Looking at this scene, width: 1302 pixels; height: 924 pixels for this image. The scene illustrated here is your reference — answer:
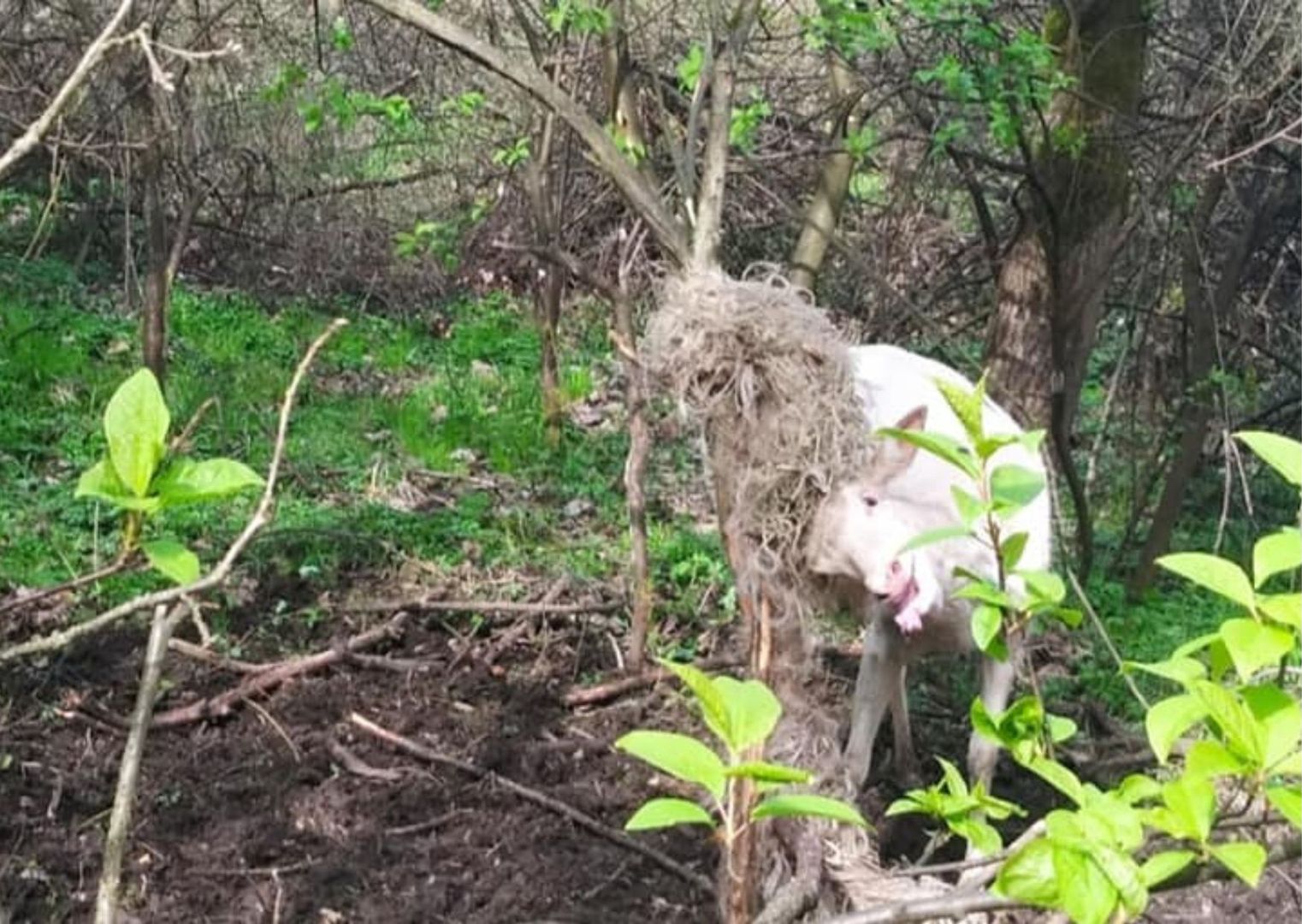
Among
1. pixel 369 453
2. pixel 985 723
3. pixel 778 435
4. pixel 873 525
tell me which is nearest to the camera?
pixel 985 723

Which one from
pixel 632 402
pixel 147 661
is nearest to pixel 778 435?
pixel 632 402

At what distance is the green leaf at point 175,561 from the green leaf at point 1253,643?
84cm

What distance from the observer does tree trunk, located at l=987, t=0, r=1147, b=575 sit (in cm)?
571

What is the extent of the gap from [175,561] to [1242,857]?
0.88m

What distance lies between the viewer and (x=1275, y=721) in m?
1.23

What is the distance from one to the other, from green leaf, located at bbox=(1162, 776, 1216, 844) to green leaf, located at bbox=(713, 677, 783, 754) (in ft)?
1.00

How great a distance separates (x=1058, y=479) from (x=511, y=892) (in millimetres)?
3454

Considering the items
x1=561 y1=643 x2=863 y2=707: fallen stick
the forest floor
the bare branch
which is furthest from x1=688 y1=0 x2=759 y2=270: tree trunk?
x1=561 y1=643 x2=863 y2=707: fallen stick

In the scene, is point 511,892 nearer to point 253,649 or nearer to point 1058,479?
point 253,649

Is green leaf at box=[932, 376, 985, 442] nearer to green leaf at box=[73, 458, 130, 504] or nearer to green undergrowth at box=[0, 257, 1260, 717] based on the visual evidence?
green leaf at box=[73, 458, 130, 504]

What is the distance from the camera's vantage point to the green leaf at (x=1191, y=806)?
1217mm

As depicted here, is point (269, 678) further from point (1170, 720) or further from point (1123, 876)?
point (1123, 876)

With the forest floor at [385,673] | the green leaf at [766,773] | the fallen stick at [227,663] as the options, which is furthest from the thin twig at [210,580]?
the fallen stick at [227,663]

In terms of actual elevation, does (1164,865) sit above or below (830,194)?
below
